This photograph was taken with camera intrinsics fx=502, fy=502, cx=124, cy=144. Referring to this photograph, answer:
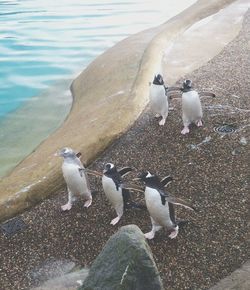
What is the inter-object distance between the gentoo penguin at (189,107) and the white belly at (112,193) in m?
1.71

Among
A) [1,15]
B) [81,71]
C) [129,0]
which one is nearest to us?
[81,71]

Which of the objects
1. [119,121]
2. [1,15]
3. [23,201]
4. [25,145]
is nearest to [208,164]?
[119,121]

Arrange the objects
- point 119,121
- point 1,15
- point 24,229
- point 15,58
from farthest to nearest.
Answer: point 1,15 → point 15,58 → point 119,121 → point 24,229

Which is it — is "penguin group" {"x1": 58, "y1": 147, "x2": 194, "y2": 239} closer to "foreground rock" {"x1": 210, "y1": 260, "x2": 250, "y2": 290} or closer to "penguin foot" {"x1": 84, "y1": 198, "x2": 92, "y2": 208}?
"penguin foot" {"x1": 84, "y1": 198, "x2": 92, "y2": 208}

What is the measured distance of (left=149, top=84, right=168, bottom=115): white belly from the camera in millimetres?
6598

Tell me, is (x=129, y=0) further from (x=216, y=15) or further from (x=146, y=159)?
(x=146, y=159)

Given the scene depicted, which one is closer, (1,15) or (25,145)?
(25,145)

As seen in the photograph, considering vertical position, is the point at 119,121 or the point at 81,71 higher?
the point at 119,121

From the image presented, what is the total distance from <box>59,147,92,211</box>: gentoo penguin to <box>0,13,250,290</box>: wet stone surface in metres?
0.10

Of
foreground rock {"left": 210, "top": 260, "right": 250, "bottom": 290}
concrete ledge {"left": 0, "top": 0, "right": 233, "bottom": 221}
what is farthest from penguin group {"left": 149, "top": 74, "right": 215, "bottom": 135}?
foreground rock {"left": 210, "top": 260, "right": 250, "bottom": 290}

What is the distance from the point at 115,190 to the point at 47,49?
1094cm

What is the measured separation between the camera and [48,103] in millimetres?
10867

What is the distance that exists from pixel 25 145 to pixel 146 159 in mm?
3326

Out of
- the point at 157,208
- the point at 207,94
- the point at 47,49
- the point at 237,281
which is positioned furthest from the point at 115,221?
the point at 47,49
